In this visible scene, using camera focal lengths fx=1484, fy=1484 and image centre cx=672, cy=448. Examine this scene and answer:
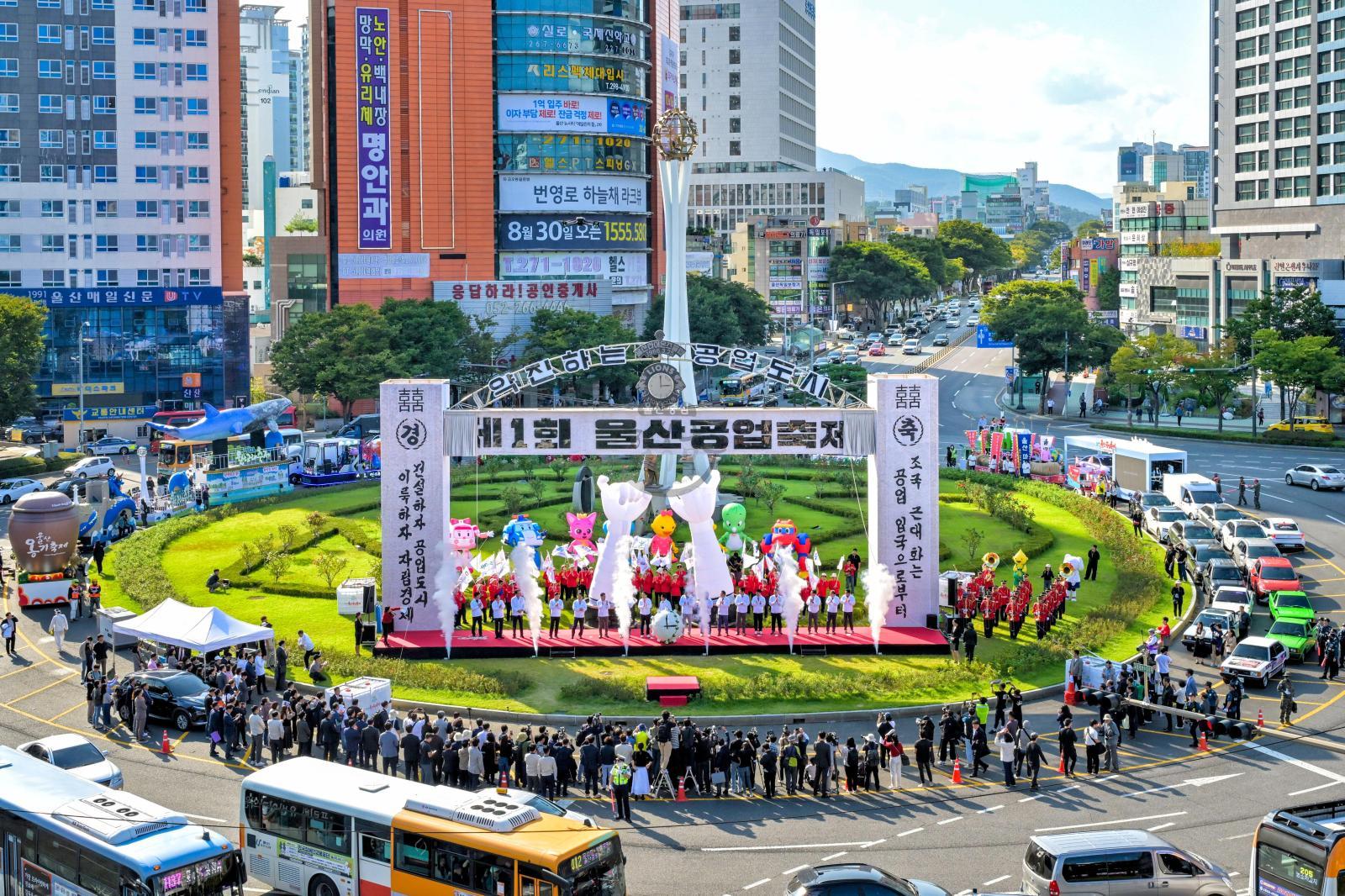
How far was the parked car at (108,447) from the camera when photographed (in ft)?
262

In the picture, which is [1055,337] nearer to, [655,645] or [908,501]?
[908,501]

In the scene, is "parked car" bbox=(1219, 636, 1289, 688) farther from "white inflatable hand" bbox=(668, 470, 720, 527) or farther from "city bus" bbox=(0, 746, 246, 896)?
"city bus" bbox=(0, 746, 246, 896)

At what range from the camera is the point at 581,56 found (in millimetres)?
99938

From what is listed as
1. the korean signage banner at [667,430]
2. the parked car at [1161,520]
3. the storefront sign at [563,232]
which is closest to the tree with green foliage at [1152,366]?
the parked car at [1161,520]

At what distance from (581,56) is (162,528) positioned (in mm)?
55274

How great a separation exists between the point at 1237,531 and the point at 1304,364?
32700mm

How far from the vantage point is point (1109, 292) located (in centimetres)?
15962

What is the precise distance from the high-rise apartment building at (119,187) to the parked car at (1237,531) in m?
63.0

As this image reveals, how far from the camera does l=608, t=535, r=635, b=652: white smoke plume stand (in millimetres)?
39125

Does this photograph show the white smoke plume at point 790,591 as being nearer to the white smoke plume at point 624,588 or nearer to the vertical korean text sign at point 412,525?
the white smoke plume at point 624,588

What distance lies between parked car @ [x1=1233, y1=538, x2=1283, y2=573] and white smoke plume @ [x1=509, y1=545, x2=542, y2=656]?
2272 cm

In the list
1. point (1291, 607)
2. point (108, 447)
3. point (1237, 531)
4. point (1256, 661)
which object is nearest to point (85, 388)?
point (108, 447)

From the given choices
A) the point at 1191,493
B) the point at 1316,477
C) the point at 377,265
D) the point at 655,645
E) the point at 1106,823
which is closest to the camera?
the point at 1106,823

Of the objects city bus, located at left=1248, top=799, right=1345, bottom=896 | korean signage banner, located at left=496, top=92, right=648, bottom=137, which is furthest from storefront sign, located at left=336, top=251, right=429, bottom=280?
city bus, located at left=1248, top=799, right=1345, bottom=896
